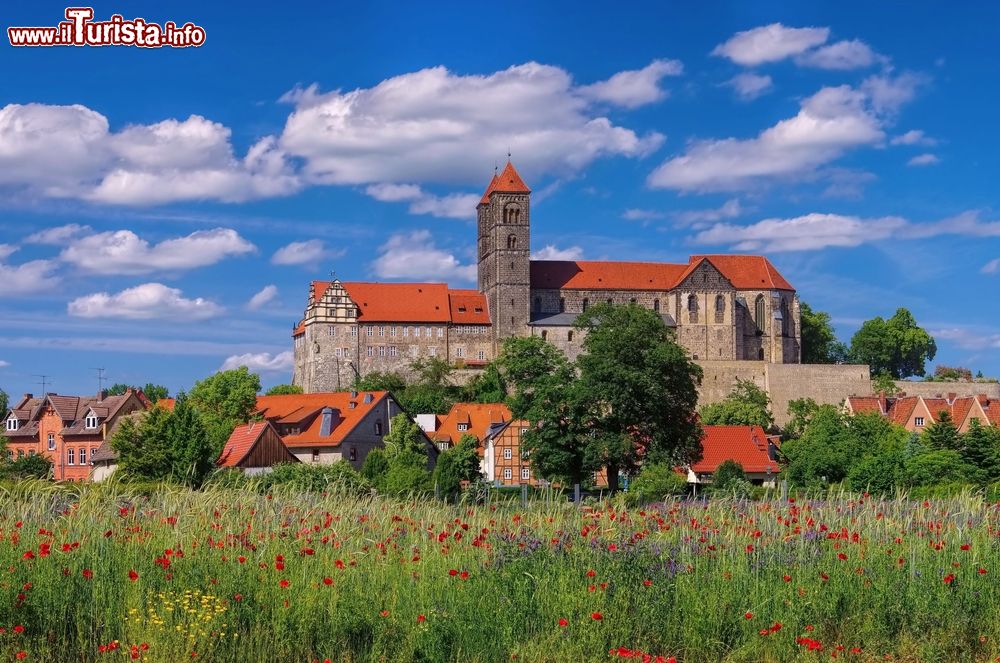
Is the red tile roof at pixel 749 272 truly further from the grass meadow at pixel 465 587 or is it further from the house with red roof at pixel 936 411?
the grass meadow at pixel 465 587

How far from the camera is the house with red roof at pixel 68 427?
2670 inches

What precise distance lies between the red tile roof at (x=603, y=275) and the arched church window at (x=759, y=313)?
6797 mm

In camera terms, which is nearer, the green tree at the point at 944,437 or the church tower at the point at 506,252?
the green tree at the point at 944,437

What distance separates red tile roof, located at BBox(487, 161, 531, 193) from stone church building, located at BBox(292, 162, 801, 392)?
8 centimetres

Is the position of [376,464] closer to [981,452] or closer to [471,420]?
[981,452]

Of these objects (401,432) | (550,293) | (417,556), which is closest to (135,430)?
(401,432)

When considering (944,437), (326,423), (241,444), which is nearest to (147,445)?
(241,444)

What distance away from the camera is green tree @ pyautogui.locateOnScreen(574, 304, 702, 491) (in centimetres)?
4803

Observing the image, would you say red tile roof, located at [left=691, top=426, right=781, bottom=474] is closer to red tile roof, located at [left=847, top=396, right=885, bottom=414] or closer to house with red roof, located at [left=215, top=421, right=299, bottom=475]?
house with red roof, located at [left=215, top=421, right=299, bottom=475]

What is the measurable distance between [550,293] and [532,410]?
193 ft

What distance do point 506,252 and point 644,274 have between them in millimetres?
12194

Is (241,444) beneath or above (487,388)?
beneath

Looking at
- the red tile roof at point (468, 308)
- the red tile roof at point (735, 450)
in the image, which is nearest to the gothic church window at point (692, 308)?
the red tile roof at point (468, 308)

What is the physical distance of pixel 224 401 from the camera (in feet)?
242
